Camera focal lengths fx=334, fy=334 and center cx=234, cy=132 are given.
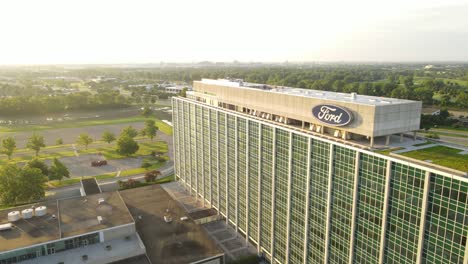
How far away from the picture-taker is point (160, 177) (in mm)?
109875

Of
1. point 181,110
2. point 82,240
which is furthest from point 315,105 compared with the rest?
point 181,110

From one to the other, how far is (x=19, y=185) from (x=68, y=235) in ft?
118

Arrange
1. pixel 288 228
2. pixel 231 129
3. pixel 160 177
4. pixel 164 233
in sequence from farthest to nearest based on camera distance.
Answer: pixel 160 177 → pixel 231 129 → pixel 164 233 → pixel 288 228

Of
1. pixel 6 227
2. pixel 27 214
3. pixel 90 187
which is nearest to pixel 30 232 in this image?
pixel 6 227

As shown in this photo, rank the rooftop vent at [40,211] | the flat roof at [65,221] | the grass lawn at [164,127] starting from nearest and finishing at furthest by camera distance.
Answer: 1. the flat roof at [65,221]
2. the rooftop vent at [40,211]
3. the grass lawn at [164,127]

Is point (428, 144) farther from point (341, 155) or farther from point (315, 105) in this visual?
point (315, 105)

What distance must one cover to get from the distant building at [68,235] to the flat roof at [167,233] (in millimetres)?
3026

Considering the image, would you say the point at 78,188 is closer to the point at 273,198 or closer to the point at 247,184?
the point at 247,184

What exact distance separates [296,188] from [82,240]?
1445 inches

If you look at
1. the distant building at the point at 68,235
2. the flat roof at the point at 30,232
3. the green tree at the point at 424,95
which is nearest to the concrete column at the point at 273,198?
the distant building at the point at 68,235

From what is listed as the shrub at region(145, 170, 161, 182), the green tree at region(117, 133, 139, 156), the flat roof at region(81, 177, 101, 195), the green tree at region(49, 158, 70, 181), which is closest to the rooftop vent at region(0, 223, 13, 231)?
the flat roof at region(81, 177, 101, 195)

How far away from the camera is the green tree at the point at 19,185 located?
8000cm

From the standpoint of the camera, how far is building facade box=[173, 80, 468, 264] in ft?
114

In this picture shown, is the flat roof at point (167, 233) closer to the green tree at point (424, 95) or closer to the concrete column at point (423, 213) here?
the concrete column at point (423, 213)
